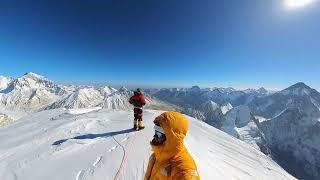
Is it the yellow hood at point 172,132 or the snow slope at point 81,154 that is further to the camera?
the snow slope at point 81,154

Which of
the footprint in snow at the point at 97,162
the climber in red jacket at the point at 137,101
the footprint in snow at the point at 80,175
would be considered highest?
the climber in red jacket at the point at 137,101

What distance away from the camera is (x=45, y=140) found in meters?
17.0

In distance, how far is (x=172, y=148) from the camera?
425 cm

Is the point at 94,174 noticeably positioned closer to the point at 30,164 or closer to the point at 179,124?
the point at 30,164

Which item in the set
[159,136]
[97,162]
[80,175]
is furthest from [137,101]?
[159,136]

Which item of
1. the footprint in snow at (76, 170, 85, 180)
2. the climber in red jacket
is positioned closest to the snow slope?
the footprint in snow at (76, 170, 85, 180)

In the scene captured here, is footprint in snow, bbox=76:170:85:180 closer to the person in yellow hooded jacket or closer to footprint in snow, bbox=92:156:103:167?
footprint in snow, bbox=92:156:103:167

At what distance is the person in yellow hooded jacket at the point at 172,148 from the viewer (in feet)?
13.2

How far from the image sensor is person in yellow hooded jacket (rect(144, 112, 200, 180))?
4016 mm

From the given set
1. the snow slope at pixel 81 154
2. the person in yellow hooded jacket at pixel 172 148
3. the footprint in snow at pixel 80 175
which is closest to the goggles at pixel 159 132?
the person in yellow hooded jacket at pixel 172 148

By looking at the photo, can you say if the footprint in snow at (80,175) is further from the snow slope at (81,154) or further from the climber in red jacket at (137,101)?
the climber in red jacket at (137,101)

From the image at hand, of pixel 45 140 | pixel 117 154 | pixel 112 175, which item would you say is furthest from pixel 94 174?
pixel 45 140

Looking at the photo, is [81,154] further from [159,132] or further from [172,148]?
[172,148]

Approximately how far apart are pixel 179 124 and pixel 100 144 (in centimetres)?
1229
